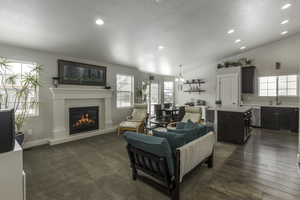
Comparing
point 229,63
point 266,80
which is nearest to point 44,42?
point 229,63

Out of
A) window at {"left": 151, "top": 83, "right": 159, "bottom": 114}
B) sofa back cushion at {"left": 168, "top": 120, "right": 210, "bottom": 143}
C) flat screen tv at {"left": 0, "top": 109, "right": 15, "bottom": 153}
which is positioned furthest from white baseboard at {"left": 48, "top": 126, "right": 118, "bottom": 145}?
sofa back cushion at {"left": 168, "top": 120, "right": 210, "bottom": 143}

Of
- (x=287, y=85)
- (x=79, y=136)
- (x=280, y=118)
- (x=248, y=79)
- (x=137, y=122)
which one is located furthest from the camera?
(x=248, y=79)

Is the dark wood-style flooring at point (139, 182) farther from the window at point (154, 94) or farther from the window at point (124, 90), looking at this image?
the window at point (154, 94)

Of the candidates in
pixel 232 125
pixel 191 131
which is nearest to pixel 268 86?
pixel 232 125

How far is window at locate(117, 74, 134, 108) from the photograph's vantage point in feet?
20.1

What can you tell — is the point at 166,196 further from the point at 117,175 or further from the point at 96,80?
the point at 96,80

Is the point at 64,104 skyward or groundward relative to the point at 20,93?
groundward

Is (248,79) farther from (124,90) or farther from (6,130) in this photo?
(6,130)

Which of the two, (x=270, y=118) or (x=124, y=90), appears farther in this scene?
(x=124, y=90)

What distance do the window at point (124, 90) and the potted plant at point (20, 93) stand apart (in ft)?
9.01

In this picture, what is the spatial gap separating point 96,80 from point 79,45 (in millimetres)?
1510

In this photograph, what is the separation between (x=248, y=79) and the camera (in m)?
6.28

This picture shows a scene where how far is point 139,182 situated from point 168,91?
676 centimetres

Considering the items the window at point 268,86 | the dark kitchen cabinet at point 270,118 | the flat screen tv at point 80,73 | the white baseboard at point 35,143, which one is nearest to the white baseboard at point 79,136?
the white baseboard at point 35,143
